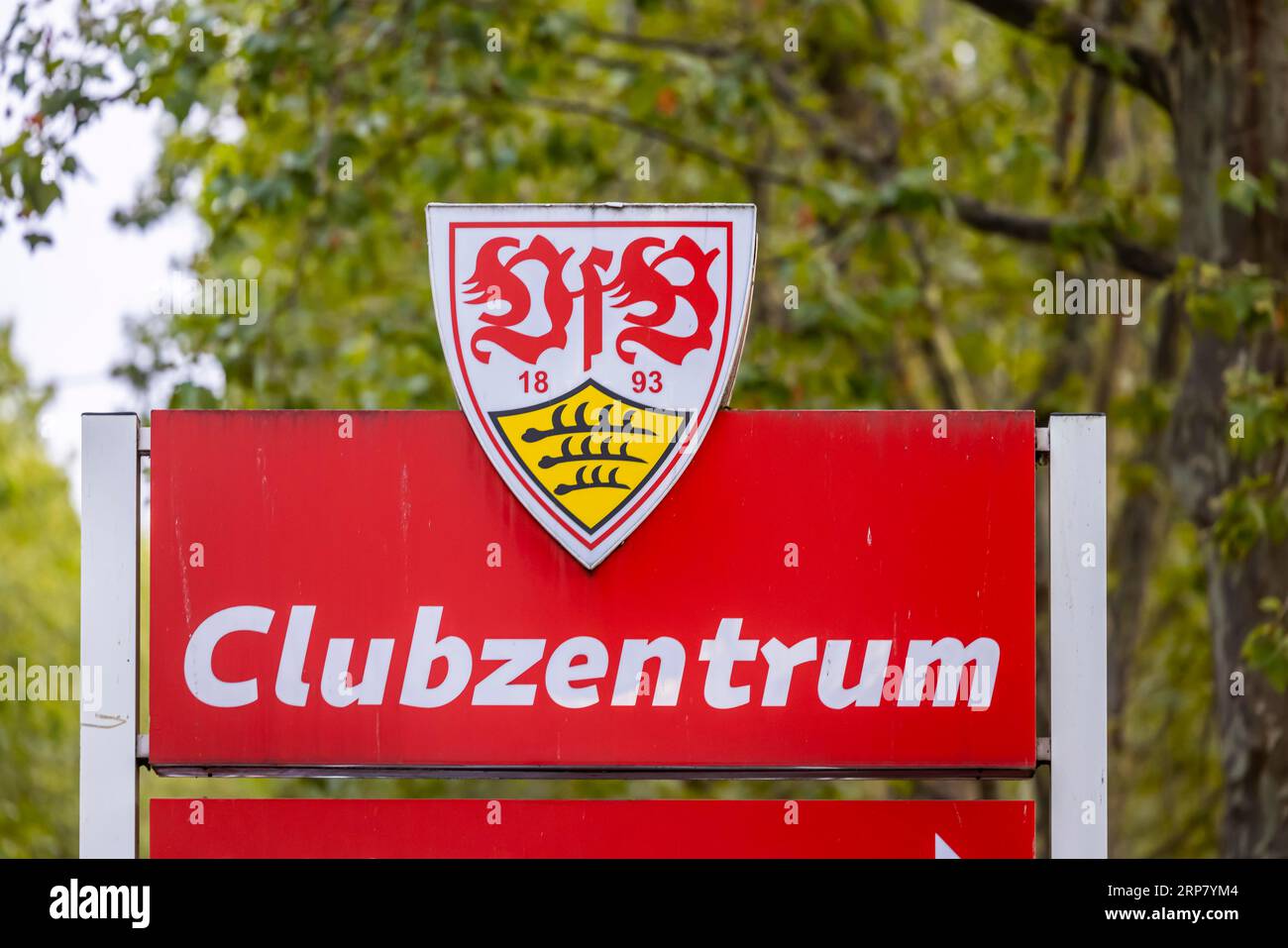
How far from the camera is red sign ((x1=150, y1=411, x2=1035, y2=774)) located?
229 inches

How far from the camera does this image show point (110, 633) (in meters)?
5.82

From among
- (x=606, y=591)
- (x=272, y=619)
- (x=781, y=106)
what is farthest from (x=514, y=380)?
(x=781, y=106)

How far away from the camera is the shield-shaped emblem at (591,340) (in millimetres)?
5836

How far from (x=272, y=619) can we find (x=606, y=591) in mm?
1161

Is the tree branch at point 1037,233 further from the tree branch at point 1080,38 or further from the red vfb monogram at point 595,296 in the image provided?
the red vfb monogram at point 595,296

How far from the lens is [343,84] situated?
1080cm

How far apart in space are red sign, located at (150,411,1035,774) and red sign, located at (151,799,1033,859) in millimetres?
143

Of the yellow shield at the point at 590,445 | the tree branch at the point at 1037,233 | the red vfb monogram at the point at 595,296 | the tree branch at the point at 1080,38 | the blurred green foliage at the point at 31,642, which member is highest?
the tree branch at the point at 1080,38

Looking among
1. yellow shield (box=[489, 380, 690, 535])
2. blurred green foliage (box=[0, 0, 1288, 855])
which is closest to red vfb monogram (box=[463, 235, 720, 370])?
yellow shield (box=[489, 380, 690, 535])

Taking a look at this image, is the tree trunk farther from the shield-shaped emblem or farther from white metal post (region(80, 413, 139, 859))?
white metal post (region(80, 413, 139, 859))

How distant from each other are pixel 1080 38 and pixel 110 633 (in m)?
6.58

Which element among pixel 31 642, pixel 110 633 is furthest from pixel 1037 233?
pixel 31 642

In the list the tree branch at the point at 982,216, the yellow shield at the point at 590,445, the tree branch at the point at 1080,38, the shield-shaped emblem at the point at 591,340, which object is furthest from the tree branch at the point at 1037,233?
the yellow shield at the point at 590,445
